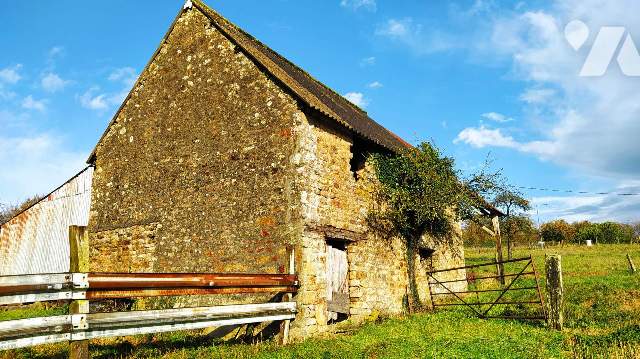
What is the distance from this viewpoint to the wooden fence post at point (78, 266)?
4957 mm

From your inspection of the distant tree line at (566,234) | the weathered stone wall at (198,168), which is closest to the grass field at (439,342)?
the weathered stone wall at (198,168)

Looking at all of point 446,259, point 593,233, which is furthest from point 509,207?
point 593,233

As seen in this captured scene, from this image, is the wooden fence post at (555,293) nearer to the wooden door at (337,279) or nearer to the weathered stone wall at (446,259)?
the wooden door at (337,279)

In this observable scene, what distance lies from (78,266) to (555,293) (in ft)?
30.8

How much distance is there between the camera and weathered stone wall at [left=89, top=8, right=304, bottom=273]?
9672 mm

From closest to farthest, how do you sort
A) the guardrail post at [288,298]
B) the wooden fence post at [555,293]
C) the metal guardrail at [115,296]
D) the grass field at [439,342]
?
the metal guardrail at [115,296] → the grass field at [439,342] → the guardrail post at [288,298] → the wooden fence post at [555,293]

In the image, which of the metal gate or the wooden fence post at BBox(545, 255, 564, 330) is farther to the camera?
the metal gate

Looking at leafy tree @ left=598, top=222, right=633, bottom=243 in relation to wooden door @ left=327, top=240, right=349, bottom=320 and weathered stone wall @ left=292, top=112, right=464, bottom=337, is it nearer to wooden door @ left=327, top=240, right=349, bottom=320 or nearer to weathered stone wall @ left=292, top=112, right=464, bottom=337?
weathered stone wall @ left=292, top=112, right=464, bottom=337

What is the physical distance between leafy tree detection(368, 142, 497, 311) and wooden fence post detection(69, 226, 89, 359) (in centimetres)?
832

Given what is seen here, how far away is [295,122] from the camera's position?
9.68 m

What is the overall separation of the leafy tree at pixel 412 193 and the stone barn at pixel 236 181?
0.46m

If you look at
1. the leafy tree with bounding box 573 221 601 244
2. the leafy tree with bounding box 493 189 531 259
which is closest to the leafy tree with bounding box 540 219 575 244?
the leafy tree with bounding box 573 221 601 244

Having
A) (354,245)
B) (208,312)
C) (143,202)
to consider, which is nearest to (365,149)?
(354,245)

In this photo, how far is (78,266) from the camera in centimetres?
505
